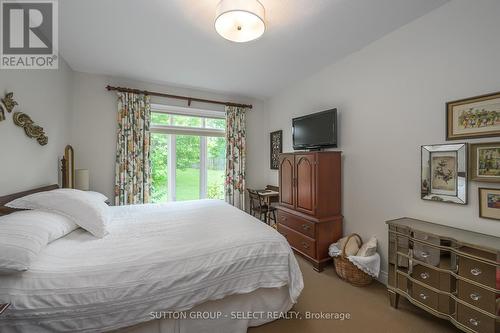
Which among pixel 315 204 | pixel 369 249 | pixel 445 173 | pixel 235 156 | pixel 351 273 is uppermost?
pixel 235 156

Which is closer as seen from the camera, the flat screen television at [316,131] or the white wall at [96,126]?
the flat screen television at [316,131]

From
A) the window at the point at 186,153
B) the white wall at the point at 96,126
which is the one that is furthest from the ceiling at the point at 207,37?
the window at the point at 186,153

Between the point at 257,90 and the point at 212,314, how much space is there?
3594 millimetres

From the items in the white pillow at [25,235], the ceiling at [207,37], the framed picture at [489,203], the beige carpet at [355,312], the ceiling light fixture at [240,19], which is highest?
the ceiling at [207,37]

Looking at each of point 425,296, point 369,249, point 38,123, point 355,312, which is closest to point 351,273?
point 369,249

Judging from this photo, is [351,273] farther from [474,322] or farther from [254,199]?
[254,199]

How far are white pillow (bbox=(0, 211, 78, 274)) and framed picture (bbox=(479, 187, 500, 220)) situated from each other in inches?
120

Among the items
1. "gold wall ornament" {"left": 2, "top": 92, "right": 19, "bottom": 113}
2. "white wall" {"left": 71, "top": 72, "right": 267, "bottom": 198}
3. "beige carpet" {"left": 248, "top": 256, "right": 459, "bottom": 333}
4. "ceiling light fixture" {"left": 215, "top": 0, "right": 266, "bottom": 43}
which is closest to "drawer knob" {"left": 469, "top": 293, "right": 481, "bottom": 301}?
"beige carpet" {"left": 248, "top": 256, "right": 459, "bottom": 333}

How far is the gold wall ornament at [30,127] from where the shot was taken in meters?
1.83

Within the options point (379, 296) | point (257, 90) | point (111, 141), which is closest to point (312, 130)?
point (257, 90)

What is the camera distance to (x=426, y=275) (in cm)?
166

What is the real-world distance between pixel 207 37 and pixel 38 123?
206 cm

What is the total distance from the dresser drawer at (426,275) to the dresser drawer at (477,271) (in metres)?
0.19

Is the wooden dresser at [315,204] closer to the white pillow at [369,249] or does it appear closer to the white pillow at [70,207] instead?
the white pillow at [369,249]
